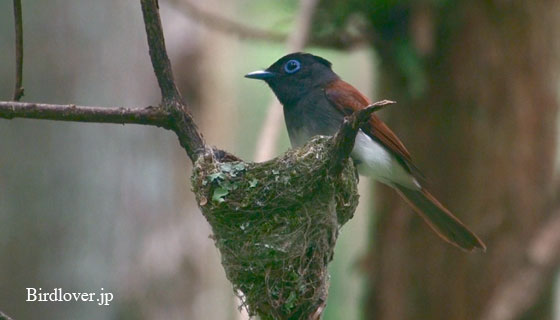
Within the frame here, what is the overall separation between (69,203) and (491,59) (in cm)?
315

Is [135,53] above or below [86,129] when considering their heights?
above

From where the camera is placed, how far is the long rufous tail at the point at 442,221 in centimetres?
412

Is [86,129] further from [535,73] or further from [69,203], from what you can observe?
[535,73]

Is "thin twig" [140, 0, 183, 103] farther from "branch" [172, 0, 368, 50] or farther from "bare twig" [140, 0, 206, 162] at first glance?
"branch" [172, 0, 368, 50]

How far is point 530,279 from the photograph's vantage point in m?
4.61

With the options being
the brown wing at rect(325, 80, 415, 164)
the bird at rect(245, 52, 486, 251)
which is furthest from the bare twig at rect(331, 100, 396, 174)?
the brown wing at rect(325, 80, 415, 164)

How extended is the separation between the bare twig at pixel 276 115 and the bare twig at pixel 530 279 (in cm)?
179

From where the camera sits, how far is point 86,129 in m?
5.69

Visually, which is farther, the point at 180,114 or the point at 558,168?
the point at 558,168

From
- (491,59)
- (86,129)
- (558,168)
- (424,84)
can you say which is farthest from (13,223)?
(558,168)

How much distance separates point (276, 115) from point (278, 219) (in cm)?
98

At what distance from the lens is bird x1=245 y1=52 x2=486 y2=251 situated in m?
4.20

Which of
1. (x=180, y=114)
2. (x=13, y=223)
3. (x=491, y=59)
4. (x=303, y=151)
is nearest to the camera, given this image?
(x=180, y=114)

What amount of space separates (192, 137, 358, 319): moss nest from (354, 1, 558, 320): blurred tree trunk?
2.17 m
